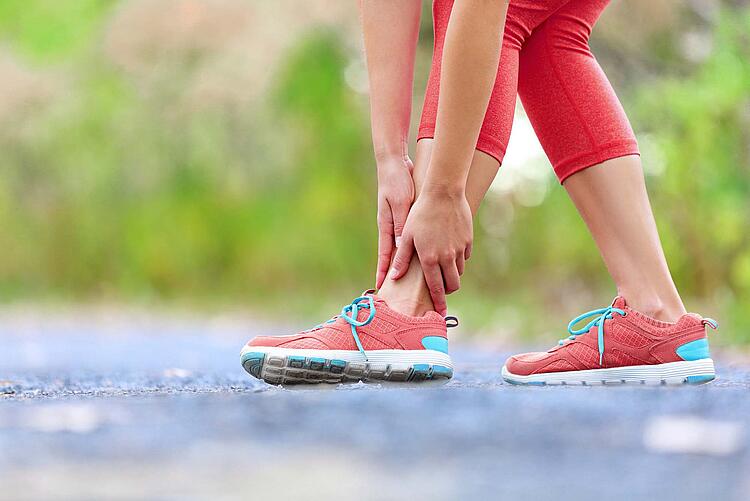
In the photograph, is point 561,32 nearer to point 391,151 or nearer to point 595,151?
point 595,151

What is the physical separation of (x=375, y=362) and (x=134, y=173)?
25.8 ft

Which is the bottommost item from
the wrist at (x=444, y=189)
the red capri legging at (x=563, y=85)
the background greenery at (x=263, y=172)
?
the wrist at (x=444, y=189)

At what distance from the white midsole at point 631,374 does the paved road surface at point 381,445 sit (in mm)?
158

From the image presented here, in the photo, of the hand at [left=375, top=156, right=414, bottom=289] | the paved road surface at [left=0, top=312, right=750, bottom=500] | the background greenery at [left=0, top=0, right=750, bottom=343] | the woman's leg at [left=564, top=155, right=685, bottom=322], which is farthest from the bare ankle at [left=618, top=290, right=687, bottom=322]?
the background greenery at [left=0, top=0, right=750, bottom=343]

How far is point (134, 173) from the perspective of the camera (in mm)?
9117

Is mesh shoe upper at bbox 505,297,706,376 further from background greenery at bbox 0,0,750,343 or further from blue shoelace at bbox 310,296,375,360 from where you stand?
background greenery at bbox 0,0,750,343

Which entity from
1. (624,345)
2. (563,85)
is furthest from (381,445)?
(563,85)

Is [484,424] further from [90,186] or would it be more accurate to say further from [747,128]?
[90,186]

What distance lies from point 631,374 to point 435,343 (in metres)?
0.36

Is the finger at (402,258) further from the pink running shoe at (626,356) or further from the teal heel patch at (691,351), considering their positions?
the teal heel patch at (691,351)

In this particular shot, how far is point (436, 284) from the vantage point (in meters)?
1.64

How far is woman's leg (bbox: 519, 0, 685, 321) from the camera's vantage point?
1736mm

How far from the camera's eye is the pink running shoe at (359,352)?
159 cm

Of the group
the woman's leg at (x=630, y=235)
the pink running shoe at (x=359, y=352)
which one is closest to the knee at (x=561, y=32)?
the woman's leg at (x=630, y=235)
